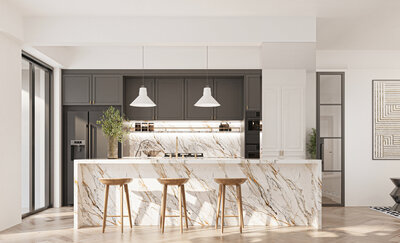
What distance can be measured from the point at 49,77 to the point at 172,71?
235 cm

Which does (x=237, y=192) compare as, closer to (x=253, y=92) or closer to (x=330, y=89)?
(x=253, y=92)

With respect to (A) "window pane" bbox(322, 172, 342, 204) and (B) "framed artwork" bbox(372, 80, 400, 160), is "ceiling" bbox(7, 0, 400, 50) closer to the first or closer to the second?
(B) "framed artwork" bbox(372, 80, 400, 160)

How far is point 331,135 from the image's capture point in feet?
24.3

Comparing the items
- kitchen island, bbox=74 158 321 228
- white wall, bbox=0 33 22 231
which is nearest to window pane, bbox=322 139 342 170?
kitchen island, bbox=74 158 321 228

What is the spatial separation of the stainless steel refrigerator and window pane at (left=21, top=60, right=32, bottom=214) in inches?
45.9

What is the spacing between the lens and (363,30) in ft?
20.9

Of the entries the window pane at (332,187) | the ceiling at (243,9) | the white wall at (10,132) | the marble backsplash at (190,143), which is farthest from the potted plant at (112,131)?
the window pane at (332,187)

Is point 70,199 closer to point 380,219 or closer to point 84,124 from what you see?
point 84,124

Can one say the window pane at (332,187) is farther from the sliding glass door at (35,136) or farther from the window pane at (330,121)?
the sliding glass door at (35,136)

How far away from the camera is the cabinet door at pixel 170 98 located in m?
7.79

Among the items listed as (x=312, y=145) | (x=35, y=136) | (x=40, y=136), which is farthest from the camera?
(x=312, y=145)

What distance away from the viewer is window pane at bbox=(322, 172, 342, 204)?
24.3 ft

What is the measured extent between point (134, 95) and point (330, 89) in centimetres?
390

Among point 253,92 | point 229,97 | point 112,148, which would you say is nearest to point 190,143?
point 229,97
